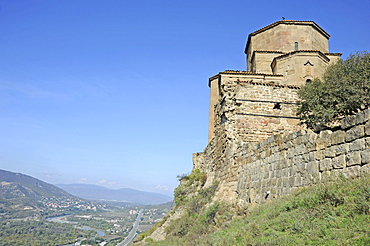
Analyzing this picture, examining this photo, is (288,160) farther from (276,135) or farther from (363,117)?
(363,117)

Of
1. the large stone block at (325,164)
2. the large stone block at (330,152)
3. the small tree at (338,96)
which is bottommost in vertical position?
the large stone block at (325,164)

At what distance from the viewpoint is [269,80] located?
22.7 m

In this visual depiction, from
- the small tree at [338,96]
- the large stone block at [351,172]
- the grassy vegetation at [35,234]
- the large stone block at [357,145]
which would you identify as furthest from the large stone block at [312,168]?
the grassy vegetation at [35,234]

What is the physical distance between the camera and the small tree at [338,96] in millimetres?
9719

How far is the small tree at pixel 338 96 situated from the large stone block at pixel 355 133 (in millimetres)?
3351

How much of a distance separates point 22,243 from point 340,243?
101147 millimetres

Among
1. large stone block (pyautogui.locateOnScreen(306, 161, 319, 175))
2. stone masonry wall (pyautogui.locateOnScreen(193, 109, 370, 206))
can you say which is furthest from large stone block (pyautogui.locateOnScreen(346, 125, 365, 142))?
large stone block (pyautogui.locateOnScreen(306, 161, 319, 175))

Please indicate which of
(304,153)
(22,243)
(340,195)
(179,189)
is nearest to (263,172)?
(304,153)

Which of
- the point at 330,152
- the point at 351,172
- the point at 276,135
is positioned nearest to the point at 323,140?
the point at 330,152

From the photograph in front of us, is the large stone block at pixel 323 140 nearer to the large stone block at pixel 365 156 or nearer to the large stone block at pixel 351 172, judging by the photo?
the large stone block at pixel 351 172

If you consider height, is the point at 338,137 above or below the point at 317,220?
above

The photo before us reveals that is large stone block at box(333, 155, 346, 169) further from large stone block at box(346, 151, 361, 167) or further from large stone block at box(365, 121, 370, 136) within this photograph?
large stone block at box(365, 121, 370, 136)

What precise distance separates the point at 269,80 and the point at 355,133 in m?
17.9

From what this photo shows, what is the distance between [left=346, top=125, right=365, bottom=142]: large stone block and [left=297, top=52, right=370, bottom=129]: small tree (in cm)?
335
